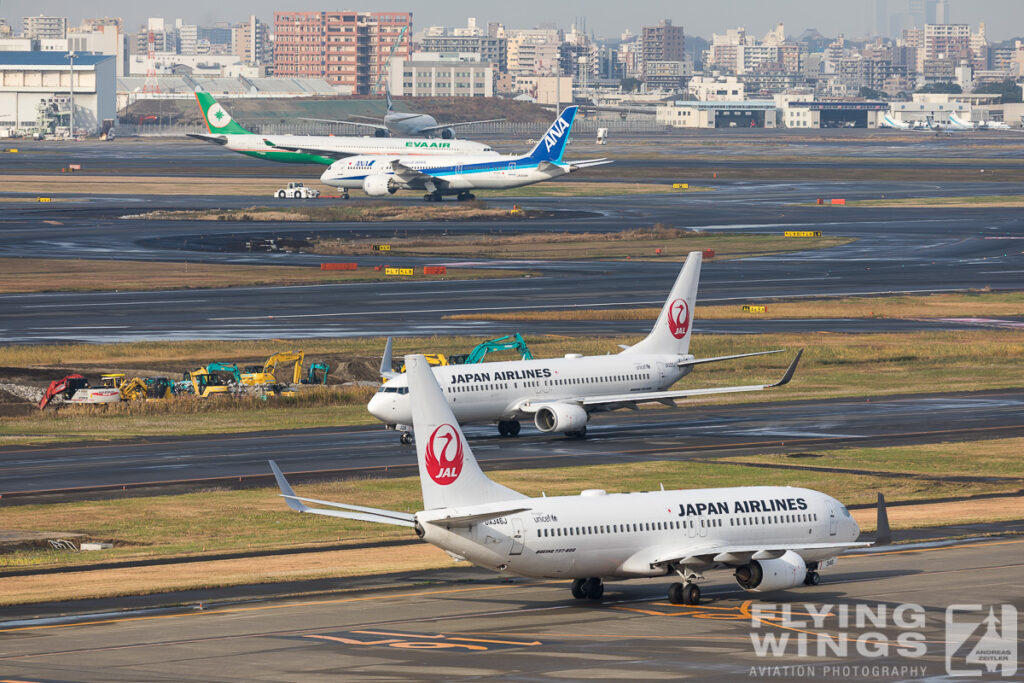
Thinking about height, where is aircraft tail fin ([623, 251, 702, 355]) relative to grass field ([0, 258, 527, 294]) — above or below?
above

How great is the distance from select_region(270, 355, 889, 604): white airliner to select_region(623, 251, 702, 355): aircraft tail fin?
105 ft

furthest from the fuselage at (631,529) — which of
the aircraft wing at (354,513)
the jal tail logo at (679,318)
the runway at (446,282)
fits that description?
the runway at (446,282)

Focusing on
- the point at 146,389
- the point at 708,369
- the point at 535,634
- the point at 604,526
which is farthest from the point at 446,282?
the point at 535,634

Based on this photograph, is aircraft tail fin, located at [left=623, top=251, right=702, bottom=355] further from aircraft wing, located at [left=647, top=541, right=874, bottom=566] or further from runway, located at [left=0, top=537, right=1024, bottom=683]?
Result: aircraft wing, located at [left=647, top=541, right=874, bottom=566]

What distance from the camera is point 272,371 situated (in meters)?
96.6

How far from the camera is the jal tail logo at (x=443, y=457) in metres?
44.5

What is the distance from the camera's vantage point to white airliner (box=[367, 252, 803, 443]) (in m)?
77.6

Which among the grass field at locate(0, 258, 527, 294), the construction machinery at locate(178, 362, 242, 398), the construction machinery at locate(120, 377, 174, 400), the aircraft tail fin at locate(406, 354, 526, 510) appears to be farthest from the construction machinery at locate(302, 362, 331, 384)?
the aircraft tail fin at locate(406, 354, 526, 510)

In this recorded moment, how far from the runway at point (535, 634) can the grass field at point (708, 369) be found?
Result: 37.8 metres

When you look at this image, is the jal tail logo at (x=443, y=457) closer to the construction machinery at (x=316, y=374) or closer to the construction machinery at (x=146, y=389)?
the construction machinery at (x=146, y=389)

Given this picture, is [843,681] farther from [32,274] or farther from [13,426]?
[32,274]

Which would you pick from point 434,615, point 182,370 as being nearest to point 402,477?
point 434,615

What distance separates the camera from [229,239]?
6796 inches

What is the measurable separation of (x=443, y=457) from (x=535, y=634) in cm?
553
